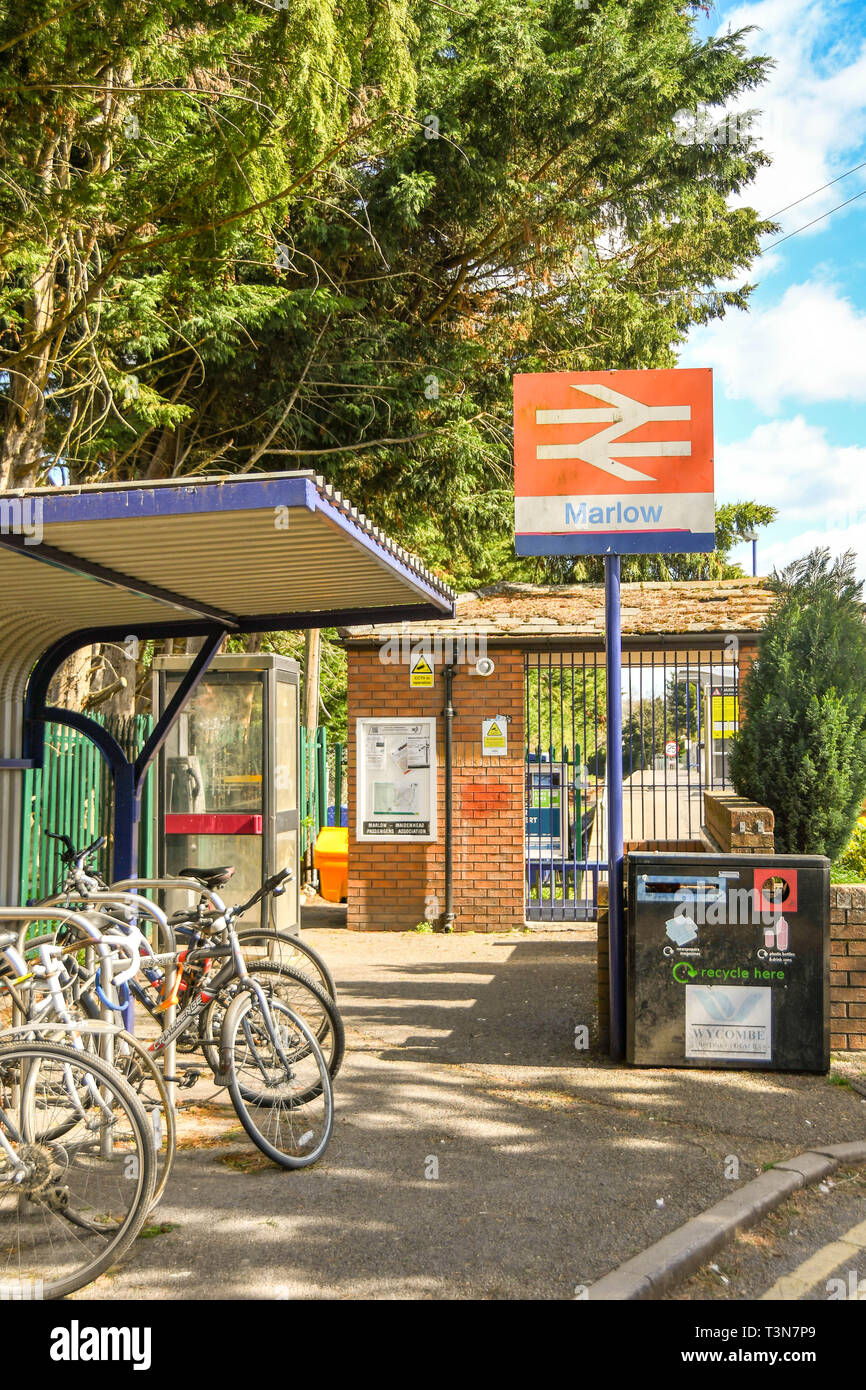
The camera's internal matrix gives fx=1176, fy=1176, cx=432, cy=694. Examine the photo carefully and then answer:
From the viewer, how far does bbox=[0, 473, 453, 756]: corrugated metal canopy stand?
4488 mm

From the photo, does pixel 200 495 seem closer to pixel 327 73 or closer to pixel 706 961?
pixel 706 961

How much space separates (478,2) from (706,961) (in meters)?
11.8

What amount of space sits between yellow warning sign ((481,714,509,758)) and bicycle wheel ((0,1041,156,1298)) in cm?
828

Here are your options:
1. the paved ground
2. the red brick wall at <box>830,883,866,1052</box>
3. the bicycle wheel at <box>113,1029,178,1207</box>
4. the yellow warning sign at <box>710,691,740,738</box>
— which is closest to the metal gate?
the yellow warning sign at <box>710,691,740,738</box>

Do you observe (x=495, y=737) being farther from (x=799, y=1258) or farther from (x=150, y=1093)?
(x=799, y=1258)

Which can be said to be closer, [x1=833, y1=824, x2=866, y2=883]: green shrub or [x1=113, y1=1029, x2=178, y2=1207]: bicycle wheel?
[x1=113, y1=1029, x2=178, y2=1207]: bicycle wheel

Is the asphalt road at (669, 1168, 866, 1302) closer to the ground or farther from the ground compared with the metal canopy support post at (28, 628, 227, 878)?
closer to the ground

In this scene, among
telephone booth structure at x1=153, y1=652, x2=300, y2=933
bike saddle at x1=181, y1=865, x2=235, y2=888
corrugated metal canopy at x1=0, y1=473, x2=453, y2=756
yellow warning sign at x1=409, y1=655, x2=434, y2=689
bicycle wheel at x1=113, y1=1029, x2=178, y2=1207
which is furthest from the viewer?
yellow warning sign at x1=409, y1=655, x2=434, y2=689

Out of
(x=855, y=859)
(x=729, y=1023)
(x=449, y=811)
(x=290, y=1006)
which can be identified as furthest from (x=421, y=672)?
(x=290, y=1006)

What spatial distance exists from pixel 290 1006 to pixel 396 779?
695 cm

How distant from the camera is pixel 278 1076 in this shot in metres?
4.79

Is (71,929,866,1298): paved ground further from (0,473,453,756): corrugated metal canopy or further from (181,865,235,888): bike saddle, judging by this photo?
(0,473,453,756): corrugated metal canopy

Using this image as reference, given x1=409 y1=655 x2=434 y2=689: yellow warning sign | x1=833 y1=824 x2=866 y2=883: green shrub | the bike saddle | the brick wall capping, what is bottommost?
x1=833 y1=824 x2=866 y2=883: green shrub

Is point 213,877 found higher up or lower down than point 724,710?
lower down
